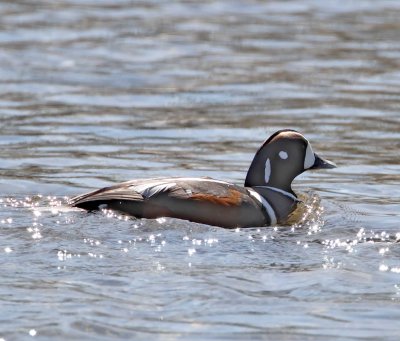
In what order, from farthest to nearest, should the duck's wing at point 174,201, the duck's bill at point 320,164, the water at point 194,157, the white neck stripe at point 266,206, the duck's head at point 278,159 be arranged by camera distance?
the duck's bill at point 320,164
the duck's head at point 278,159
the white neck stripe at point 266,206
the duck's wing at point 174,201
the water at point 194,157

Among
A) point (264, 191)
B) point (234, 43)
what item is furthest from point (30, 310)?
point (234, 43)

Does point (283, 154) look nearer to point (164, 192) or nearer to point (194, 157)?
point (164, 192)

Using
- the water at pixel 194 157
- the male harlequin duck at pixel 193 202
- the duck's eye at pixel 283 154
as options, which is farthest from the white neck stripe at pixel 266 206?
the duck's eye at pixel 283 154

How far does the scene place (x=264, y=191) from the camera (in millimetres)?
11273

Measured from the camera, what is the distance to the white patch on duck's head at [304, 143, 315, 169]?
454 inches

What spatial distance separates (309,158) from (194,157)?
2.66 meters

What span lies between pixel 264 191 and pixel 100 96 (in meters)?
6.50

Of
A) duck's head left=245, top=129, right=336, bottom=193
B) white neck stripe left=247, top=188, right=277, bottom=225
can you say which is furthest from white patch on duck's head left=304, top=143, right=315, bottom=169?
white neck stripe left=247, top=188, right=277, bottom=225

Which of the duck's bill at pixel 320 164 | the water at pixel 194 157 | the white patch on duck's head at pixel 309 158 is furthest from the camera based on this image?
the duck's bill at pixel 320 164

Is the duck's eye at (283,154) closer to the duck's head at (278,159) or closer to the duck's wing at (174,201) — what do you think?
the duck's head at (278,159)

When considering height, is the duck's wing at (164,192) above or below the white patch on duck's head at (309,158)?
below

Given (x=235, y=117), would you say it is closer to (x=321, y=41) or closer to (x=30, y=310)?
(x=321, y=41)

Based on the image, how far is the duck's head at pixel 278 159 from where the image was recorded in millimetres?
11406

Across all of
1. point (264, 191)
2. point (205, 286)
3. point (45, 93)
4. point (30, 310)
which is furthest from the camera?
point (45, 93)
